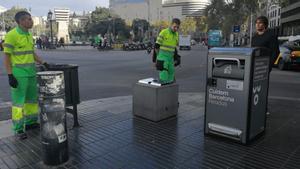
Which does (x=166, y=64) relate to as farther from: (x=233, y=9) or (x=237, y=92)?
(x=233, y=9)

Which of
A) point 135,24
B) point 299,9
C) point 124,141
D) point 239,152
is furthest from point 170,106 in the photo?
point 135,24

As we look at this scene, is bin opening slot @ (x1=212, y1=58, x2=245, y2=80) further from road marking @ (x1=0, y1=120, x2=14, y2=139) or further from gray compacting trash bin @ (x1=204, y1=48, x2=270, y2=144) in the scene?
road marking @ (x1=0, y1=120, x2=14, y2=139)

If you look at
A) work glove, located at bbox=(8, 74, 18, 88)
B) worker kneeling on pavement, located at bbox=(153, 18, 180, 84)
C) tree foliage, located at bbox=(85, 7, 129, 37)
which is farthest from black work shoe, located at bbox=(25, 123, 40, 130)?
tree foliage, located at bbox=(85, 7, 129, 37)

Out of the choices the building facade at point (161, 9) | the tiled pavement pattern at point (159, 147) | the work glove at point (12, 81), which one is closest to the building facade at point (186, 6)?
the building facade at point (161, 9)

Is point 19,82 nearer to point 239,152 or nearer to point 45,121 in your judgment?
point 45,121

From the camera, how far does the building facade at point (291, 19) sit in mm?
51353

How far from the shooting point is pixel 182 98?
309 inches

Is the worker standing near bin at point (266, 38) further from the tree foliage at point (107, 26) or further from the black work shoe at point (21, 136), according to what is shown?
the tree foliage at point (107, 26)

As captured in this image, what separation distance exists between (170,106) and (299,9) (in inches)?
2086

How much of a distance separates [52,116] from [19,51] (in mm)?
1676

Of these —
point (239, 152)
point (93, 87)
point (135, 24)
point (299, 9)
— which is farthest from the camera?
point (135, 24)

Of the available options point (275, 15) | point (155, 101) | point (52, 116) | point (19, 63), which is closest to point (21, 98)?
point (19, 63)

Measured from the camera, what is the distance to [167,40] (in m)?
6.49

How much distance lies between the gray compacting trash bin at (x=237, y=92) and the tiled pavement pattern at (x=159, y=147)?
25 centimetres
